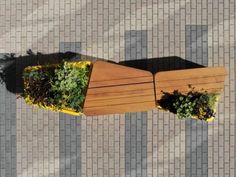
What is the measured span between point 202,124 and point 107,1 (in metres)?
3.72

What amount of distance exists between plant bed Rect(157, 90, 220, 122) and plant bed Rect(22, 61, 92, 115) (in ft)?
6.31

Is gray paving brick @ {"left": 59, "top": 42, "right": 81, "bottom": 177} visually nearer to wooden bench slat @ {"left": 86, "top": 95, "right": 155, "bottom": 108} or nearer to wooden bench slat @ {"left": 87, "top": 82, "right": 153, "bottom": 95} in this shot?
wooden bench slat @ {"left": 86, "top": 95, "right": 155, "bottom": 108}

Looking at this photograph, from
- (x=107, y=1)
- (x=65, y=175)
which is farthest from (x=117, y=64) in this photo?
(x=65, y=175)

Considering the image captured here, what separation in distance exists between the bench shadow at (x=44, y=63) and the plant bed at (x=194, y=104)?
0.86 metres

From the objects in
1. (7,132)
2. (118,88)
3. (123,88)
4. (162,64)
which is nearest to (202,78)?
(162,64)

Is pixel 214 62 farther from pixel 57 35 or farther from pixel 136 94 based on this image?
pixel 57 35

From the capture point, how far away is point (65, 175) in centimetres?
1064

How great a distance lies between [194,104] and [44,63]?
3.72 metres

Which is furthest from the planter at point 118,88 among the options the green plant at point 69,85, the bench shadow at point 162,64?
the bench shadow at point 162,64

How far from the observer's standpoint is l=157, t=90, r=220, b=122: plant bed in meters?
9.76

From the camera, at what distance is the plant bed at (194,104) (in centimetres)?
976

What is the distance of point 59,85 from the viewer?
993 centimetres

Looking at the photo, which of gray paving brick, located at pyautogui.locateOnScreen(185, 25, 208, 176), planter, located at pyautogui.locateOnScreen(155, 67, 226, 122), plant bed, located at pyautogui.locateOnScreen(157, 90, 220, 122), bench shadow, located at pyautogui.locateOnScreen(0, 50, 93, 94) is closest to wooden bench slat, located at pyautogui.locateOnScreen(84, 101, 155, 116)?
planter, located at pyautogui.locateOnScreen(155, 67, 226, 122)

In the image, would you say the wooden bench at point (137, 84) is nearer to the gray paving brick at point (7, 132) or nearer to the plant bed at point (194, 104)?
the plant bed at point (194, 104)
